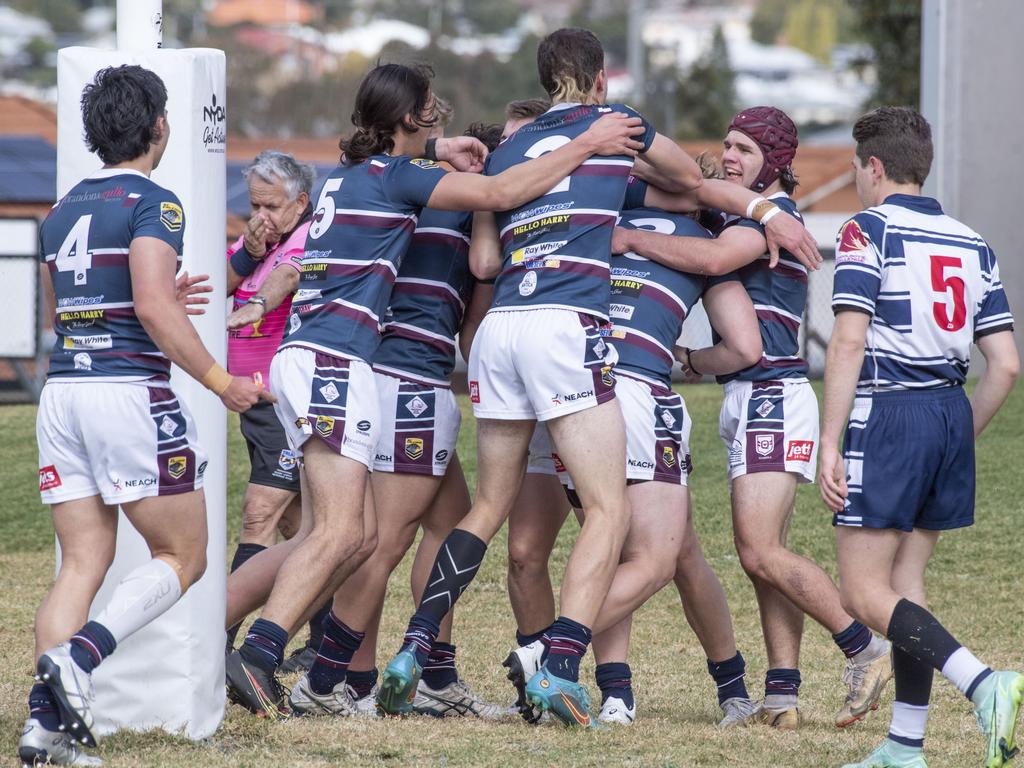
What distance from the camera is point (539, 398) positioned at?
527 centimetres

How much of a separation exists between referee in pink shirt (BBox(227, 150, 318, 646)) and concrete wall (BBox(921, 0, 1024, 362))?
11638 millimetres

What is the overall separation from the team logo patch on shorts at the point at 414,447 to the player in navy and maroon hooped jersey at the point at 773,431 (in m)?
1.05

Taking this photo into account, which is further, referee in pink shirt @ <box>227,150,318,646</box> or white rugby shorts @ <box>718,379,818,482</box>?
referee in pink shirt @ <box>227,150,318,646</box>

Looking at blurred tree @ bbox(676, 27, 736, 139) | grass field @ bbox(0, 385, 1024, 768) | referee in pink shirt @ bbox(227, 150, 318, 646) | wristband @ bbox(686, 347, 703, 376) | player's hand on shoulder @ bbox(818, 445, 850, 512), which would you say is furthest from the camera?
blurred tree @ bbox(676, 27, 736, 139)

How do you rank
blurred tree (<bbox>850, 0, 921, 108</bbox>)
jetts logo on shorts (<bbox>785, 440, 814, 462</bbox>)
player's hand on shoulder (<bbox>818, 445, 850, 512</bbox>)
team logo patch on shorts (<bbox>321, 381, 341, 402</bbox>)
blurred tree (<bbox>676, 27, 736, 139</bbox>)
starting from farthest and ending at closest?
blurred tree (<bbox>676, 27, 736, 139</bbox>), blurred tree (<bbox>850, 0, 921, 108</bbox>), jetts logo on shorts (<bbox>785, 440, 814, 462</bbox>), team logo patch on shorts (<bbox>321, 381, 341, 402</bbox>), player's hand on shoulder (<bbox>818, 445, 850, 512</bbox>)

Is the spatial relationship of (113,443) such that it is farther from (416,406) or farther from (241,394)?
(416,406)

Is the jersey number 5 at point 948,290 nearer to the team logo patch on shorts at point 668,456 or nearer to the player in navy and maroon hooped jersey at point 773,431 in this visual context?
the player in navy and maroon hooped jersey at point 773,431

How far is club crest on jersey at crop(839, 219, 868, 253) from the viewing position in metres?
4.89

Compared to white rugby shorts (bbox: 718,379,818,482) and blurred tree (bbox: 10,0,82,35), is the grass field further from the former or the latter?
blurred tree (bbox: 10,0,82,35)

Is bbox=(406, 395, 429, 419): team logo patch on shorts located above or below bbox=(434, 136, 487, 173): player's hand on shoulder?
below

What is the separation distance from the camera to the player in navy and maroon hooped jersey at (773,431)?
5559 millimetres

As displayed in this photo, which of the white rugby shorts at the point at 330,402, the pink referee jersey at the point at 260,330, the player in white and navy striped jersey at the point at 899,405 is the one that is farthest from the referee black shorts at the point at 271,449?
the player in white and navy striped jersey at the point at 899,405

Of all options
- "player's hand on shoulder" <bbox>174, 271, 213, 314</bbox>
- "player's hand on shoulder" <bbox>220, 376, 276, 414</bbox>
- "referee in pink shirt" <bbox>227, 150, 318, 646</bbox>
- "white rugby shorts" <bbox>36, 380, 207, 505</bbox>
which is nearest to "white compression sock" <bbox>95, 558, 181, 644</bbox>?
"white rugby shorts" <bbox>36, 380, 207, 505</bbox>

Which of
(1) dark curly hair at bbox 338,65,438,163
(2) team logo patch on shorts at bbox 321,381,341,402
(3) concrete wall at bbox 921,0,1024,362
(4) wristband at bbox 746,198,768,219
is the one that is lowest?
(2) team logo patch on shorts at bbox 321,381,341,402
